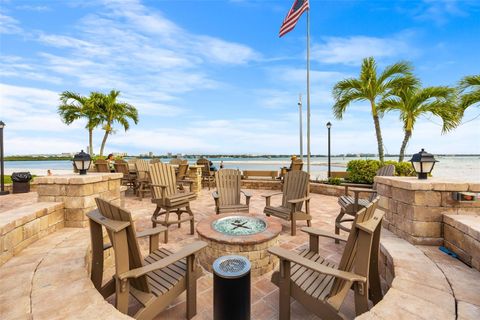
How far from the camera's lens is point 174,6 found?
5.37 metres

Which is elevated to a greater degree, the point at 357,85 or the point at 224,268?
the point at 357,85

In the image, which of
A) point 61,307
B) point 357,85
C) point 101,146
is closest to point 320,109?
point 357,85

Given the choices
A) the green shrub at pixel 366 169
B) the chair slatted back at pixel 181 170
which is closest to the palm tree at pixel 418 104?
the green shrub at pixel 366 169

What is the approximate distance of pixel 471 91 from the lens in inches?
257

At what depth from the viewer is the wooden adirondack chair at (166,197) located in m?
3.76

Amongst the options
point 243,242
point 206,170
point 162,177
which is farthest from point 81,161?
point 206,170

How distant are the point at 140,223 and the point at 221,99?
1262 cm

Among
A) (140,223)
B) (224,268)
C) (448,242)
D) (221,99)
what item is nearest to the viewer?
(224,268)

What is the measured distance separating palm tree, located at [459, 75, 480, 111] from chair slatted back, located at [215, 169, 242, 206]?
784cm

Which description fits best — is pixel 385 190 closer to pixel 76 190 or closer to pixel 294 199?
pixel 294 199

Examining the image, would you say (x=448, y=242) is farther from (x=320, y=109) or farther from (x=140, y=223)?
(x=320, y=109)

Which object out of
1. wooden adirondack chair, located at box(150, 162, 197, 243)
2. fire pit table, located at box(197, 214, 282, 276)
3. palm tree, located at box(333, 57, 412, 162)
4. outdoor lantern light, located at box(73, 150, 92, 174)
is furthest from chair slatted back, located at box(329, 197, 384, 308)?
palm tree, located at box(333, 57, 412, 162)

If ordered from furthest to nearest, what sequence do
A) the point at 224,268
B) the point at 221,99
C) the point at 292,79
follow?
the point at 221,99 < the point at 292,79 < the point at 224,268

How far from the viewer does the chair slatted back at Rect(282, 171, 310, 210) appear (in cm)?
417
